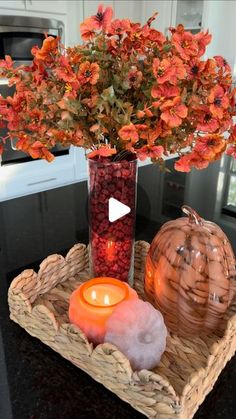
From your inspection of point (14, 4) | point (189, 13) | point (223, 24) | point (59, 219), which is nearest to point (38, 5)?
point (14, 4)

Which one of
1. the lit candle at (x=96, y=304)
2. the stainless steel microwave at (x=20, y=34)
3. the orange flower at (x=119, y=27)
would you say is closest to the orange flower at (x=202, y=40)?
the orange flower at (x=119, y=27)

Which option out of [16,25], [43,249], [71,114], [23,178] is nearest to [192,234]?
[71,114]

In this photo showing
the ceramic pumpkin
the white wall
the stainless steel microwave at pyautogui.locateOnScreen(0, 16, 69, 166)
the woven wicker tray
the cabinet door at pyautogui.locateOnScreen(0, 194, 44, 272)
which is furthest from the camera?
the white wall

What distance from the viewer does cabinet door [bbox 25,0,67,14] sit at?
2615 millimetres

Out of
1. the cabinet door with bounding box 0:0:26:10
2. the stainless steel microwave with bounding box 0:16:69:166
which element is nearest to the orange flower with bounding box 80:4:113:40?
the stainless steel microwave with bounding box 0:16:69:166

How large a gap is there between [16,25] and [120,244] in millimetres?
2391

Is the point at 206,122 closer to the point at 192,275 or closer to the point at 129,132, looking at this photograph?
the point at 129,132

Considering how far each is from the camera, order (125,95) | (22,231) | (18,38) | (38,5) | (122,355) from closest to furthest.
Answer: (122,355), (125,95), (22,231), (18,38), (38,5)

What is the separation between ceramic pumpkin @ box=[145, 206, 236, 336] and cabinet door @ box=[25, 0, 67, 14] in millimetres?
2667

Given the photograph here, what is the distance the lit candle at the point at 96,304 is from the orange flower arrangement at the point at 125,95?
0.21 meters

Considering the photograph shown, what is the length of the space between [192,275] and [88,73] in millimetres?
326

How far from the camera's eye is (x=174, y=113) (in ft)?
1.52

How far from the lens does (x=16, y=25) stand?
2.47 metres

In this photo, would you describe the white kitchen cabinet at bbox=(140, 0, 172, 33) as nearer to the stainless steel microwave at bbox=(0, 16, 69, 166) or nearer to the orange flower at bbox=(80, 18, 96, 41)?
the stainless steel microwave at bbox=(0, 16, 69, 166)
